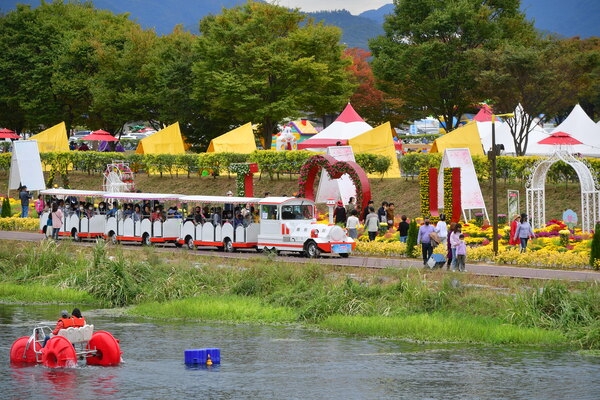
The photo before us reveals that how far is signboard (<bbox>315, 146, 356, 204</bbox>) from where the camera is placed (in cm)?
5019

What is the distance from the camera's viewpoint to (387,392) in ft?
72.2

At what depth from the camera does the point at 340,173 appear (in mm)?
45906

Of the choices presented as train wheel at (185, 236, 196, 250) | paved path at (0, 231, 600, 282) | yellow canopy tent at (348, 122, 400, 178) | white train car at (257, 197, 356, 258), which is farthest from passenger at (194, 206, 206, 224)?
yellow canopy tent at (348, 122, 400, 178)

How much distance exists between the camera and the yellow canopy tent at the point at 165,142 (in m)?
65.9

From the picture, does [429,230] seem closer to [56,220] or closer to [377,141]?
[56,220]

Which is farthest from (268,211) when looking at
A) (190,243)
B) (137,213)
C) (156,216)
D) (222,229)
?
(137,213)

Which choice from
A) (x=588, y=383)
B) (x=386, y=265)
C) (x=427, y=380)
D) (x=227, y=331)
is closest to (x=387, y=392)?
(x=427, y=380)

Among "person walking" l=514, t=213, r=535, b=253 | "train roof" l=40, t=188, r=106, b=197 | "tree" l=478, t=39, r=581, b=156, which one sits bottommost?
"person walking" l=514, t=213, r=535, b=253

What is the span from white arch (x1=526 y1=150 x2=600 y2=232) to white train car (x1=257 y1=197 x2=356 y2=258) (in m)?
7.95

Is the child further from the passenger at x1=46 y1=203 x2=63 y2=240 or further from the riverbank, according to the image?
the passenger at x1=46 y1=203 x2=63 y2=240

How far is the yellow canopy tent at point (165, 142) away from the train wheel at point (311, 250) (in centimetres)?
2826

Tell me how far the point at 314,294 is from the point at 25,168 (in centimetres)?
3329

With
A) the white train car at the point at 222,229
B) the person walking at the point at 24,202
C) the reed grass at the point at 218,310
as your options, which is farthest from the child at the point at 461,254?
the person walking at the point at 24,202

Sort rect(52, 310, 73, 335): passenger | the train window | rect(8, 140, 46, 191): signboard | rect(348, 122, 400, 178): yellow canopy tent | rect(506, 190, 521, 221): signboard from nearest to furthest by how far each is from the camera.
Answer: rect(52, 310, 73, 335): passenger
the train window
rect(506, 190, 521, 221): signboard
rect(348, 122, 400, 178): yellow canopy tent
rect(8, 140, 46, 191): signboard
